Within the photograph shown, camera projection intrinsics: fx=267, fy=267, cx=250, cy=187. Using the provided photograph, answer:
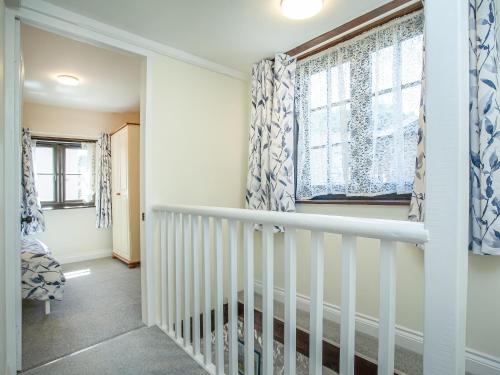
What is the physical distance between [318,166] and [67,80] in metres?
2.82

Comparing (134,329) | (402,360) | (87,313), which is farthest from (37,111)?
(402,360)

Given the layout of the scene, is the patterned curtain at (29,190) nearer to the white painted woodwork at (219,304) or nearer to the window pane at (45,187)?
the window pane at (45,187)

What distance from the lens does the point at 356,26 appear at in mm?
1833

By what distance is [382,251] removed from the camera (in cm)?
76

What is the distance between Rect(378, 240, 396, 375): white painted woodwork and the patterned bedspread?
2.56 m

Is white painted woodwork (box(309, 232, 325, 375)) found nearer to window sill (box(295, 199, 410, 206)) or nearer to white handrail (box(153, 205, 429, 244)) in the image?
white handrail (box(153, 205, 429, 244))

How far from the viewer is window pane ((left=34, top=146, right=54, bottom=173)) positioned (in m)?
3.89

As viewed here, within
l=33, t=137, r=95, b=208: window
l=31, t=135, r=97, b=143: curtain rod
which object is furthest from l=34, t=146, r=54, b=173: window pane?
l=31, t=135, r=97, b=143: curtain rod

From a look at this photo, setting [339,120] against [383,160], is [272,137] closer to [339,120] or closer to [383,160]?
[339,120]

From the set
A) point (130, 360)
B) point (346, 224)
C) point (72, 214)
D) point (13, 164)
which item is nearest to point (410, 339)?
point (346, 224)

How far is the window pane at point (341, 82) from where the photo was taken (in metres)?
1.91

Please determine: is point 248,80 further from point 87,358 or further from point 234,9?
point 87,358

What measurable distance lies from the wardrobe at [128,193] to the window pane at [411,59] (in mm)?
3214

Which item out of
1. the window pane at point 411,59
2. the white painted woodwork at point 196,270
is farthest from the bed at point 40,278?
the window pane at point 411,59
